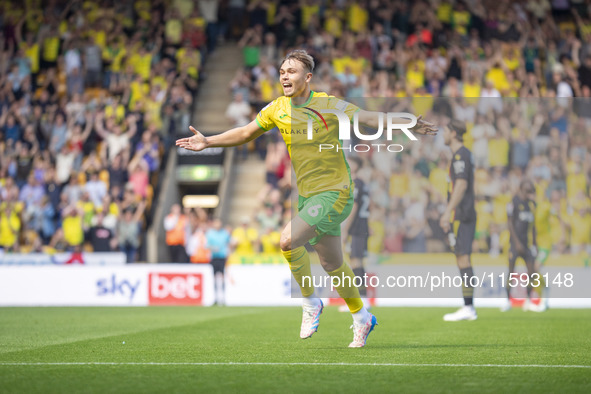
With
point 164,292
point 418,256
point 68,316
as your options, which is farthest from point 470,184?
point 164,292

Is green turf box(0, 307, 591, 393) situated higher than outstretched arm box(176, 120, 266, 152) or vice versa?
outstretched arm box(176, 120, 266, 152)

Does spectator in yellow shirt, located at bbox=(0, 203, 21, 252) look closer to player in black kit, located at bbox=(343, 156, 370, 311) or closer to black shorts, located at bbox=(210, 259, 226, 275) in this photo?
black shorts, located at bbox=(210, 259, 226, 275)

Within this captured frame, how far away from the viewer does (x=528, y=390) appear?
5.75m

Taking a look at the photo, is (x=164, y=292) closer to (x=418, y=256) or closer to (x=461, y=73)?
(x=418, y=256)

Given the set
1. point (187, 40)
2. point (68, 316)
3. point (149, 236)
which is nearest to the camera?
point (68, 316)

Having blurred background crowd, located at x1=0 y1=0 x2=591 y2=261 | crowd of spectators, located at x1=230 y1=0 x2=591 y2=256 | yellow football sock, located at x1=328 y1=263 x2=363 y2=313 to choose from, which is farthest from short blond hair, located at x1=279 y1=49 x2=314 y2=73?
blurred background crowd, located at x1=0 y1=0 x2=591 y2=261

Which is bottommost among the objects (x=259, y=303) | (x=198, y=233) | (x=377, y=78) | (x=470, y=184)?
(x=259, y=303)

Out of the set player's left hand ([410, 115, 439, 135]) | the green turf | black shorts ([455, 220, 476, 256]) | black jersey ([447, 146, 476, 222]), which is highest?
player's left hand ([410, 115, 439, 135])

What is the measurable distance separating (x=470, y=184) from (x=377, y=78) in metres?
9.41

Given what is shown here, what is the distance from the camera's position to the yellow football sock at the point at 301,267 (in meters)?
8.08

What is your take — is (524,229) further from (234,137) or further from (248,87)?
(248,87)

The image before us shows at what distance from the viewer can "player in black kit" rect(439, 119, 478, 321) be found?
11703 mm

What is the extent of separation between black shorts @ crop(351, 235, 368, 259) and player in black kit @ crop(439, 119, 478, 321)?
85.5 inches

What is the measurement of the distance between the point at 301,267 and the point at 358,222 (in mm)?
6411
